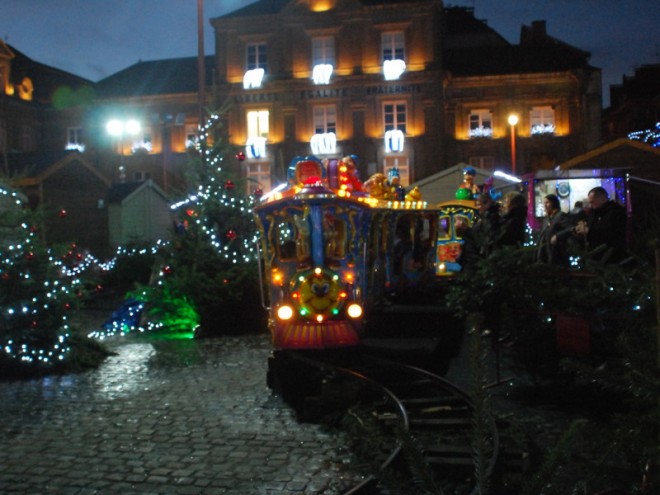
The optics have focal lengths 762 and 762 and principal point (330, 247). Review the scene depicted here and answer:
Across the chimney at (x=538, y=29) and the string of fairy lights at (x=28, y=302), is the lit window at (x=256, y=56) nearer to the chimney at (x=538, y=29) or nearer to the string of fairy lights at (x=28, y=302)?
the chimney at (x=538, y=29)

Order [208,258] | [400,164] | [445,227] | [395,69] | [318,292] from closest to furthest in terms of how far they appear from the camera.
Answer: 1. [318,292]
2. [208,258]
3. [445,227]
4. [395,69]
5. [400,164]

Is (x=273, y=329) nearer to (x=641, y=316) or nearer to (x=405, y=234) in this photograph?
(x=405, y=234)

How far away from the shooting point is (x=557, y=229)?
36.9 feet

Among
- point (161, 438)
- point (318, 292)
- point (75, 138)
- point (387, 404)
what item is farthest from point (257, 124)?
point (161, 438)

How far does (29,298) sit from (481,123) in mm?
36250

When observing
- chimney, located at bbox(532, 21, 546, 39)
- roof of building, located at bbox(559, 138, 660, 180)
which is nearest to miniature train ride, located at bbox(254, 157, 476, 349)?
roof of building, located at bbox(559, 138, 660, 180)

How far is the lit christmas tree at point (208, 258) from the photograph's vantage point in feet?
54.0

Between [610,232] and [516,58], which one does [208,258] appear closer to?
[610,232]

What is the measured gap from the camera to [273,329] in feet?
35.3

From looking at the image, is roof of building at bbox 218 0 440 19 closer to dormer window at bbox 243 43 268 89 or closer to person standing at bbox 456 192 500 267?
dormer window at bbox 243 43 268 89

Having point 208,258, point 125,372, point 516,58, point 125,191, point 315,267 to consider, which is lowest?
point 125,372

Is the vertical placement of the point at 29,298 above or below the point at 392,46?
below

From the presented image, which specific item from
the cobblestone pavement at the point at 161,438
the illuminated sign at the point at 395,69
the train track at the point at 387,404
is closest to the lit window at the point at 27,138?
the illuminated sign at the point at 395,69

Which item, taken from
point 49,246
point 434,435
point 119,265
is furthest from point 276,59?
point 434,435
